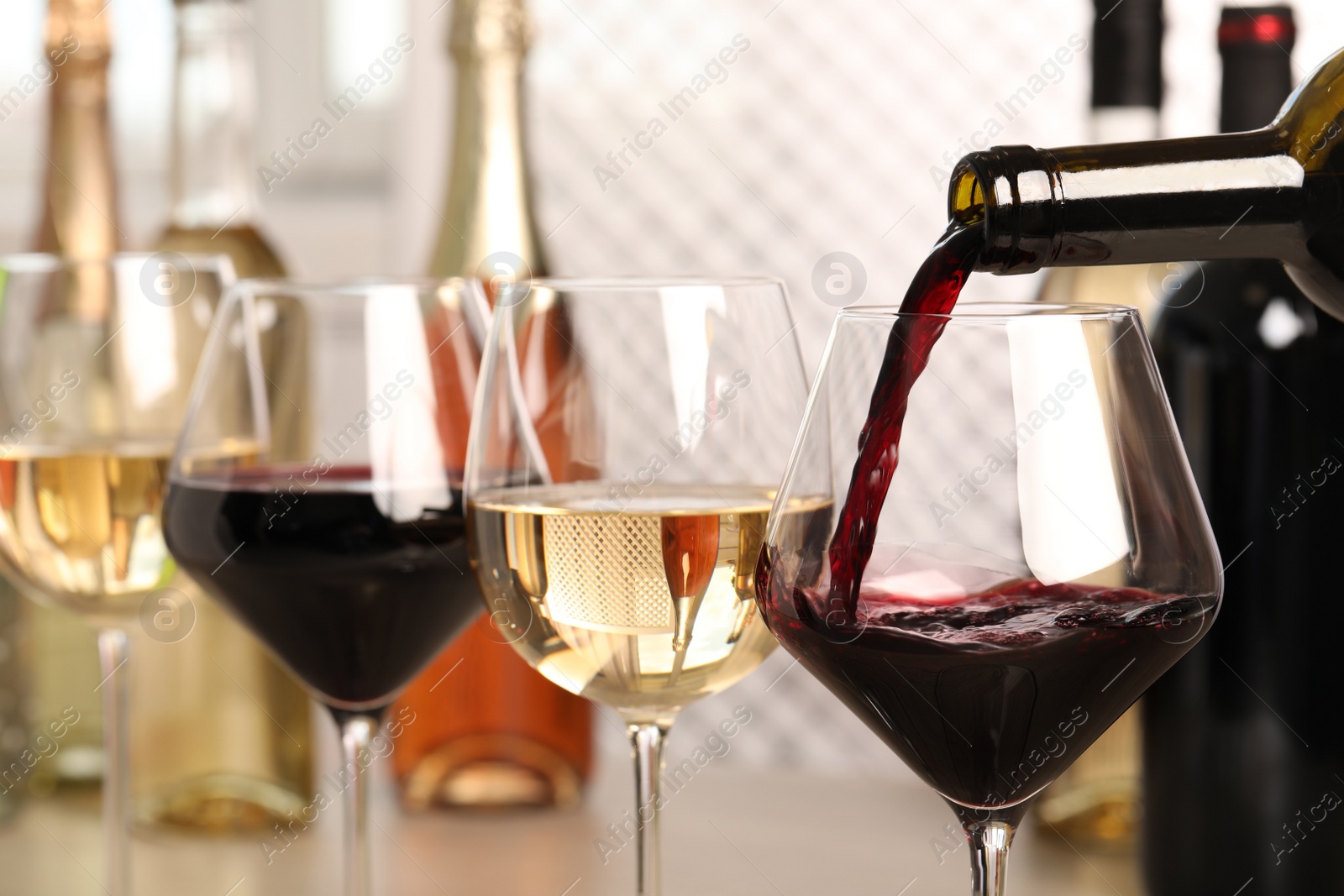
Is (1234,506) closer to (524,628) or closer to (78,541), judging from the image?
(524,628)

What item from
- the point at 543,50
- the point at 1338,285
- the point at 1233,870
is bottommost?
the point at 1233,870

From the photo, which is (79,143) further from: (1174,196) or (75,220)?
(1174,196)

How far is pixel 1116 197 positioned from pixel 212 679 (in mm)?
661

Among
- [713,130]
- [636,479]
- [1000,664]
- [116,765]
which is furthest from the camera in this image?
[713,130]

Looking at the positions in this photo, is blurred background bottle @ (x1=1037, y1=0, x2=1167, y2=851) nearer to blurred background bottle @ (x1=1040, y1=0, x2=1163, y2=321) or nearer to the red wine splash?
blurred background bottle @ (x1=1040, y1=0, x2=1163, y2=321)

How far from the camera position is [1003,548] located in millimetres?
469

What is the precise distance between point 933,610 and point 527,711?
1.61 ft

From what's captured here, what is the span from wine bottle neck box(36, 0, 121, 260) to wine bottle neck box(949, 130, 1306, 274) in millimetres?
659

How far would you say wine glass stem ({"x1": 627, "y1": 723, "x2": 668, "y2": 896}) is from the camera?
0.60m

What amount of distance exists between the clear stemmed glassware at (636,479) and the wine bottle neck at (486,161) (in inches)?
14.4

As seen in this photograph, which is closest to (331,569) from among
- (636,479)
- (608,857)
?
(636,479)

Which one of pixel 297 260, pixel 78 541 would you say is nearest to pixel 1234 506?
pixel 78 541

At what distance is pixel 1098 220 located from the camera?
1.61 ft

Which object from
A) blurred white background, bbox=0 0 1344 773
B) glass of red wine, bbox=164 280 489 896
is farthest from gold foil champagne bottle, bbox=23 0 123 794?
blurred white background, bbox=0 0 1344 773
